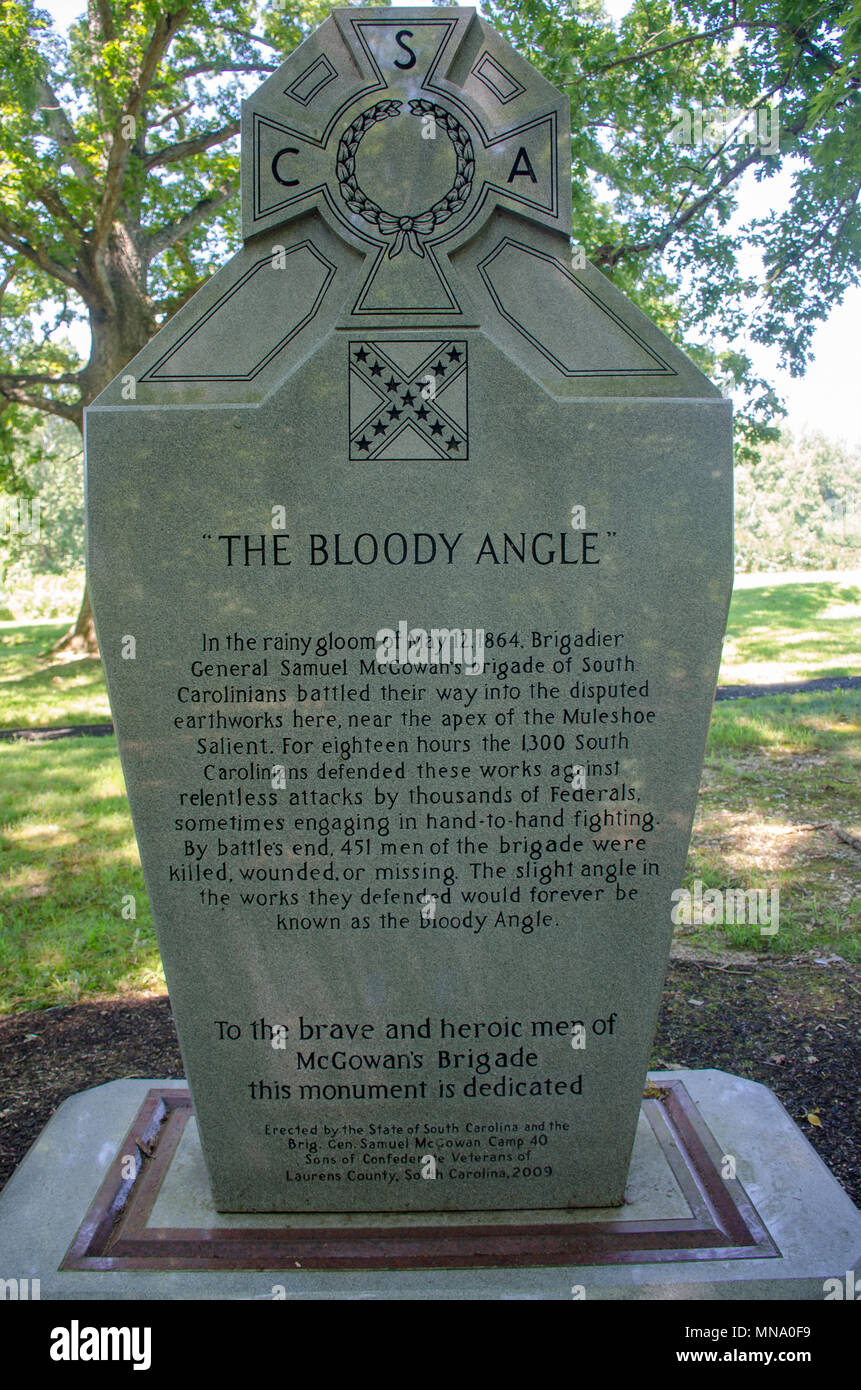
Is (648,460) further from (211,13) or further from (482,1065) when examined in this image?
(211,13)

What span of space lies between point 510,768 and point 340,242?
150 centimetres

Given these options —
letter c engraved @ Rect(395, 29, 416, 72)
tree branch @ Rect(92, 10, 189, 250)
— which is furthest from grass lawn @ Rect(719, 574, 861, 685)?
letter c engraved @ Rect(395, 29, 416, 72)

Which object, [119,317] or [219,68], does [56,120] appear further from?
[219,68]

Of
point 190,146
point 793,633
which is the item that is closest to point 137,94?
point 190,146

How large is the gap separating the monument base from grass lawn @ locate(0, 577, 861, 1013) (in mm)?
1434

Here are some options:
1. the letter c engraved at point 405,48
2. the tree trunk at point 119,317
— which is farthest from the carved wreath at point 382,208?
the tree trunk at point 119,317

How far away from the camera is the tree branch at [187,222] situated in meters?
14.2

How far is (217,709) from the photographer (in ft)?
8.84

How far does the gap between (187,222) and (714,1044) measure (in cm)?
1407

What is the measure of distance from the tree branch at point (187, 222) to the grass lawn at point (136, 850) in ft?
22.6

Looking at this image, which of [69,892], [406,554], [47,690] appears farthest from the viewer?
[47,690]

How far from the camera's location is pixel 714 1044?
411cm
